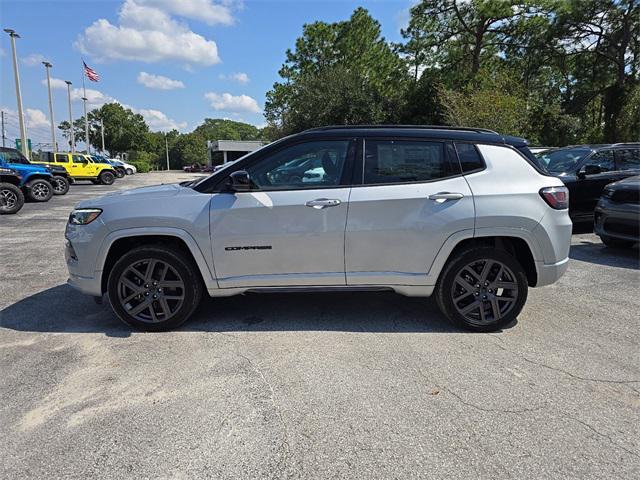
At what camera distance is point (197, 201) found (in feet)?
12.1

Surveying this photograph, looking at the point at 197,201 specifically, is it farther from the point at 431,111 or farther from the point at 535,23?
the point at 535,23

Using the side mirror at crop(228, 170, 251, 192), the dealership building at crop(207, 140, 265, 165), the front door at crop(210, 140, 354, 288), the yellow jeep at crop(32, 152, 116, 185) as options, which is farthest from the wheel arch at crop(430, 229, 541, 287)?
→ the dealership building at crop(207, 140, 265, 165)

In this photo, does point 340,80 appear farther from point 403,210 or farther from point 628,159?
point 403,210

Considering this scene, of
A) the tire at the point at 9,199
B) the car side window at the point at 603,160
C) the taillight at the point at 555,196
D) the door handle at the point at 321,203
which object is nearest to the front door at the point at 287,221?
the door handle at the point at 321,203

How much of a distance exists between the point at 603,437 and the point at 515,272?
160 cm

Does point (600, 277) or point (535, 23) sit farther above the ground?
point (535, 23)

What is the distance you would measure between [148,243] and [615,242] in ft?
23.9

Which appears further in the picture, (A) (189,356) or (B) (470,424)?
(A) (189,356)

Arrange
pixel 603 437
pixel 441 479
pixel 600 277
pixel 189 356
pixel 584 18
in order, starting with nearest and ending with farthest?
pixel 441 479 < pixel 603 437 < pixel 189 356 < pixel 600 277 < pixel 584 18

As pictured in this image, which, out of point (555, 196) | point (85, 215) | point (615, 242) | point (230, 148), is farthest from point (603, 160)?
point (230, 148)

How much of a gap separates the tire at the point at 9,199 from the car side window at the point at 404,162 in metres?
12.0

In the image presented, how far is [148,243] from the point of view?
3830 mm

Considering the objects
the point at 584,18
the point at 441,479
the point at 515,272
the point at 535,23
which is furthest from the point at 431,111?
the point at 441,479

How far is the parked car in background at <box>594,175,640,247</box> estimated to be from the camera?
641cm
